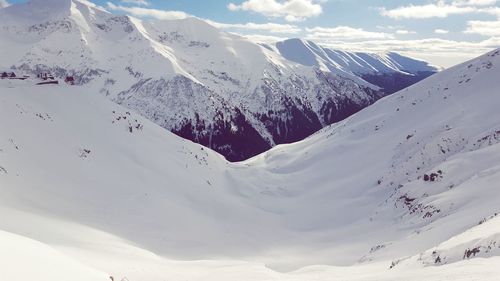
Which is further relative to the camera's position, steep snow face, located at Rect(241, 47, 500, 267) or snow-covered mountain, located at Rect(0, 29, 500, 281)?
steep snow face, located at Rect(241, 47, 500, 267)

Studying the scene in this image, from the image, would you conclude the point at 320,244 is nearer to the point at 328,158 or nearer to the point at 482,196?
the point at 482,196

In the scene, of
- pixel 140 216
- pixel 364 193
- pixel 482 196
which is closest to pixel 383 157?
pixel 364 193

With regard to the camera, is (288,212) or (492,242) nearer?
(492,242)

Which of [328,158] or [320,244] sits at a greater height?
[328,158]

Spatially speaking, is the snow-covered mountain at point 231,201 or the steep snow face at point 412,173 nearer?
the snow-covered mountain at point 231,201

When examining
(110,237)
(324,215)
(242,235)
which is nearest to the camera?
(110,237)

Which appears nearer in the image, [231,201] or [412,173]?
[412,173]

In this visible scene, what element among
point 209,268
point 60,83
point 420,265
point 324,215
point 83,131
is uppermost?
point 60,83

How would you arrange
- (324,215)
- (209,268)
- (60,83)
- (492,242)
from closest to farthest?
1. (492,242)
2. (209,268)
3. (324,215)
4. (60,83)
